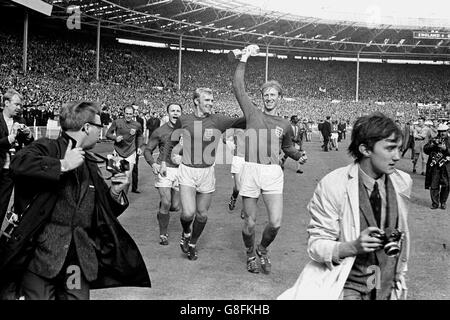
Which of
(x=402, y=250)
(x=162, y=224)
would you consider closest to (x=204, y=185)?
(x=162, y=224)

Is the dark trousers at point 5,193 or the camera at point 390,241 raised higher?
the camera at point 390,241

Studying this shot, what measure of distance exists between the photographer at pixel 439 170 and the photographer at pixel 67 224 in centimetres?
836

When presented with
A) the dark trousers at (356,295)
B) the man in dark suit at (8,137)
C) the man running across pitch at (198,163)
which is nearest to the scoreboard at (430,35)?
the man running across pitch at (198,163)

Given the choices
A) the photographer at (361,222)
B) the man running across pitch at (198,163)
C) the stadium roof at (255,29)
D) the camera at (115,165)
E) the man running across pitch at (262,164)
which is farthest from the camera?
the stadium roof at (255,29)

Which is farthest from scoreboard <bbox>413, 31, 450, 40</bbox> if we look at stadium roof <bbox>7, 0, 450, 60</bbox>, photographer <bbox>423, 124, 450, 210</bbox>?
photographer <bbox>423, 124, 450, 210</bbox>

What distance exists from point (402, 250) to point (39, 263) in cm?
204

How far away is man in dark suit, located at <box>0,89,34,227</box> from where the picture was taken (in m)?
4.79

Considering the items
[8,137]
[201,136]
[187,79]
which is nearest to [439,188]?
[201,136]

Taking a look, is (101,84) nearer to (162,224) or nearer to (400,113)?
(400,113)

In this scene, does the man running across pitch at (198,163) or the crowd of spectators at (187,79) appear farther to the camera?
the crowd of spectators at (187,79)

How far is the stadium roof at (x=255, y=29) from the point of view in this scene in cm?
4275

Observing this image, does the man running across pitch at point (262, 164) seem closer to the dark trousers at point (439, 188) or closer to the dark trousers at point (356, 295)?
the dark trousers at point (356, 295)

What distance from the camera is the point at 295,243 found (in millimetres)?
7008

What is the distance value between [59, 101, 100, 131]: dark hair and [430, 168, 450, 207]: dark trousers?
28.4 ft
